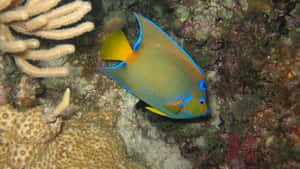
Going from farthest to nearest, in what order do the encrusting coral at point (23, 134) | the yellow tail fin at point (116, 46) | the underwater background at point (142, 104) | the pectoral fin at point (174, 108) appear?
the encrusting coral at point (23, 134), the underwater background at point (142, 104), the pectoral fin at point (174, 108), the yellow tail fin at point (116, 46)

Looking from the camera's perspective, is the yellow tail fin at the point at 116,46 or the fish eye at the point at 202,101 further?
the fish eye at the point at 202,101

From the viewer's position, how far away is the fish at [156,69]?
1.91 m

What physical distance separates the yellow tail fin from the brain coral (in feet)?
4.30

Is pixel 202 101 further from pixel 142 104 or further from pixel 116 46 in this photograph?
pixel 142 104

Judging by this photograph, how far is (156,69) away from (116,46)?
1.40ft

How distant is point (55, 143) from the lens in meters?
2.66

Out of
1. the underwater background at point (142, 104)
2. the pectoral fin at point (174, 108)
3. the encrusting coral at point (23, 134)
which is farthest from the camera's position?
the encrusting coral at point (23, 134)

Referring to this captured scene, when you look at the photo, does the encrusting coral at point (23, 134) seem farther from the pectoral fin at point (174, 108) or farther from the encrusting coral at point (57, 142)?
the pectoral fin at point (174, 108)

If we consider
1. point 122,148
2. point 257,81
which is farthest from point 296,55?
point 122,148

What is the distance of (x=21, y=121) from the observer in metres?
2.38

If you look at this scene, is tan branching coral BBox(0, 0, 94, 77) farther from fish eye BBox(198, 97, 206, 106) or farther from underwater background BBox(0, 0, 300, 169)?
fish eye BBox(198, 97, 206, 106)

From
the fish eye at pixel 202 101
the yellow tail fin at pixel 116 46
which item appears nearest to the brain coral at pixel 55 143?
the yellow tail fin at pixel 116 46

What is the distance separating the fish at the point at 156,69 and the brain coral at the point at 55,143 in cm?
120

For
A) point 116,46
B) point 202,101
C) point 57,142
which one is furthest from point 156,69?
point 57,142
